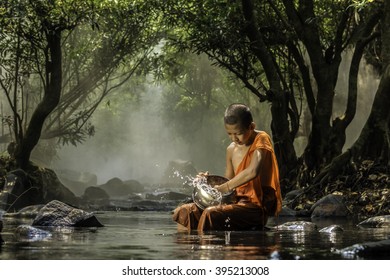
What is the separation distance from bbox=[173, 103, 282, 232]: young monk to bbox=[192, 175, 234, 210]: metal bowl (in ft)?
0.37

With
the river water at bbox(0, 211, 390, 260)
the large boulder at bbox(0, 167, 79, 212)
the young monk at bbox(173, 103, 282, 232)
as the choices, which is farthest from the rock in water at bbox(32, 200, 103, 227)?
the large boulder at bbox(0, 167, 79, 212)

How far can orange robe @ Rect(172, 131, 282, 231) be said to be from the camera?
10180 mm

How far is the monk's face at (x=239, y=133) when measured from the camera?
389 inches

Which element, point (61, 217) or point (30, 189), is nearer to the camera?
point (61, 217)

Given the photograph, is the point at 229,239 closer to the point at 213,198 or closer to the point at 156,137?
the point at 213,198

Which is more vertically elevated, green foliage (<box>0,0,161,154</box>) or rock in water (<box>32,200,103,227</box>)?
green foliage (<box>0,0,161,154</box>)

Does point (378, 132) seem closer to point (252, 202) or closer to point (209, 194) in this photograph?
point (252, 202)

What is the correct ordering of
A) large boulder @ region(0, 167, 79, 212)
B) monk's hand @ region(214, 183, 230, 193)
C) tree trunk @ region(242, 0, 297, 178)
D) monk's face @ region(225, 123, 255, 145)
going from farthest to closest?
large boulder @ region(0, 167, 79, 212)
tree trunk @ region(242, 0, 297, 178)
monk's hand @ region(214, 183, 230, 193)
monk's face @ region(225, 123, 255, 145)

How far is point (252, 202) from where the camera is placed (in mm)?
10273

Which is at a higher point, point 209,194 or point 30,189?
point 30,189

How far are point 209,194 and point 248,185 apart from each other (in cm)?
Result: 51

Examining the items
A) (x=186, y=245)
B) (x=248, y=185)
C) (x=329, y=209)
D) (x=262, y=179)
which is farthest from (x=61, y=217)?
(x=329, y=209)

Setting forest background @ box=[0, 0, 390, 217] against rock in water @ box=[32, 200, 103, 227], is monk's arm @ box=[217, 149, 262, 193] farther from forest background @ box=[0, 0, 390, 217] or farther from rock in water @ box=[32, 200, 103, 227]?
forest background @ box=[0, 0, 390, 217]

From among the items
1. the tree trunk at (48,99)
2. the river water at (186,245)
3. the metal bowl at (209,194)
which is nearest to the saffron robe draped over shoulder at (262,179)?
the metal bowl at (209,194)
